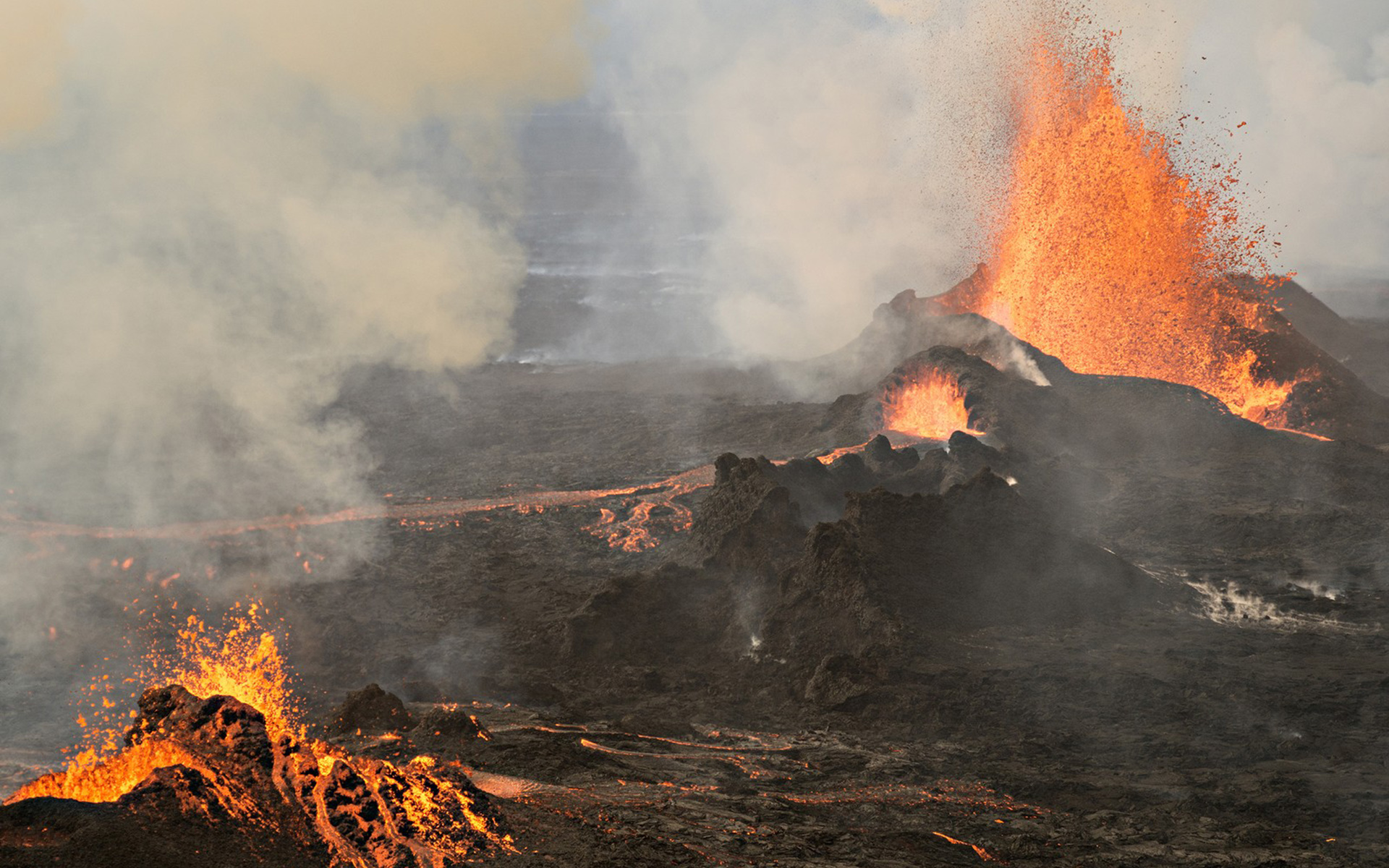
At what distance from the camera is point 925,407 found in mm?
30328

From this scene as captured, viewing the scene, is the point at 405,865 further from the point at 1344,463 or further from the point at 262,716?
the point at 1344,463

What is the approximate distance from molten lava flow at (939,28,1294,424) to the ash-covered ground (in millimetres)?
3776

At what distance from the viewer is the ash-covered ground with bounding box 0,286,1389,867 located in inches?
464

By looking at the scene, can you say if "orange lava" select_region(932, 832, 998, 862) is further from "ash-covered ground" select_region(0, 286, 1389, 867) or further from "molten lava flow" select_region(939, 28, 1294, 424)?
"molten lava flow" select_region(939, 28, 1294, 424)

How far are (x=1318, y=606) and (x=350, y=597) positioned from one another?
1691 cm

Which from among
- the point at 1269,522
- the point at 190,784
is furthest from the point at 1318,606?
the point at 190,784

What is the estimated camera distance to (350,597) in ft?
67.4

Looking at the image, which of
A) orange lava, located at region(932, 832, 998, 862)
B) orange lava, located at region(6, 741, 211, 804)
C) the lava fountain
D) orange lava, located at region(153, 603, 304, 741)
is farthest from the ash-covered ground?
orange lava, located at region(6, 741, 211, 804)

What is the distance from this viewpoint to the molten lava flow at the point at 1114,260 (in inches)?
1273

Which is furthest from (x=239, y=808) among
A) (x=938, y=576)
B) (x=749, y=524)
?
(x=938, y=576)

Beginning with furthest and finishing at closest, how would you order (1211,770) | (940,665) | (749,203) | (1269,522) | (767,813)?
(749,203), (1269,522), (940,665), (1211,770), (767,813)

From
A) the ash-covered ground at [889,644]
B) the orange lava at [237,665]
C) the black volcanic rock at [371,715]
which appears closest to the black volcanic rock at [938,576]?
the ash-covered ground at [889,644]

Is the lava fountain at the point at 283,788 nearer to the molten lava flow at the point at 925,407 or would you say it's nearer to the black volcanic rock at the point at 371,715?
the black volcanic rock at the point at 371,715

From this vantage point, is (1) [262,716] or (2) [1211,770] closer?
(1) [262,716]
